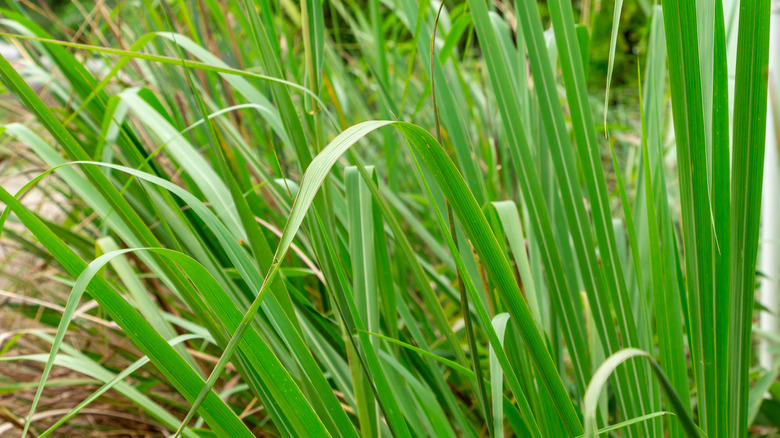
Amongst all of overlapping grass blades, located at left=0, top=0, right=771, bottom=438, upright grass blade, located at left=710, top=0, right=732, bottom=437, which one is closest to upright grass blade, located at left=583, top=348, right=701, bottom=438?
overlapping grass blades, located at left=0, top=0, right=771, bottom=438

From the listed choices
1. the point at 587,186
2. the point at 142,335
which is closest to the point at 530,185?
the point at 587,186

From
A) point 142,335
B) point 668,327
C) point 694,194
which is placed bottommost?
point 668,327

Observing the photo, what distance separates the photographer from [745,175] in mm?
317

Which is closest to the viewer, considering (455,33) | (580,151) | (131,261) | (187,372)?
(187,372)

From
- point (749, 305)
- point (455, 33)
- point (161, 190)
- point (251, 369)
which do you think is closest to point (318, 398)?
point (251, 369)

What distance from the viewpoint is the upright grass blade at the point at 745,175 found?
0.30 m

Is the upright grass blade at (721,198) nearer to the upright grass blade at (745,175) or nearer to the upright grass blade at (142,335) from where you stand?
the upright grass blade at (745,175)

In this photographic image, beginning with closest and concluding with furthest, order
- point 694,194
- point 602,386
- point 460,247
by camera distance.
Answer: point 602,386
point 694,194
point 460,247

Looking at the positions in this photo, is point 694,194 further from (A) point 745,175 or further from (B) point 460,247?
(B) point 460,247

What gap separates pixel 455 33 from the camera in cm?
61

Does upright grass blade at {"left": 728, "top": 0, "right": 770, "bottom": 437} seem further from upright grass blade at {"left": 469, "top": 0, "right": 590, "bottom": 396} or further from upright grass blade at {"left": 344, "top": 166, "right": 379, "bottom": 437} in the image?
upright grass blade at {"left": 344, "top": 166, "right": 379, "bottom": 437}

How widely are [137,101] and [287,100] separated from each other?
0.16 meters

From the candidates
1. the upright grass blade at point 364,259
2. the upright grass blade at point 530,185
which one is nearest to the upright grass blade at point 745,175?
the upright grass blade at point 530,185

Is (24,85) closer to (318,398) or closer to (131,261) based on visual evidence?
(318,398)
